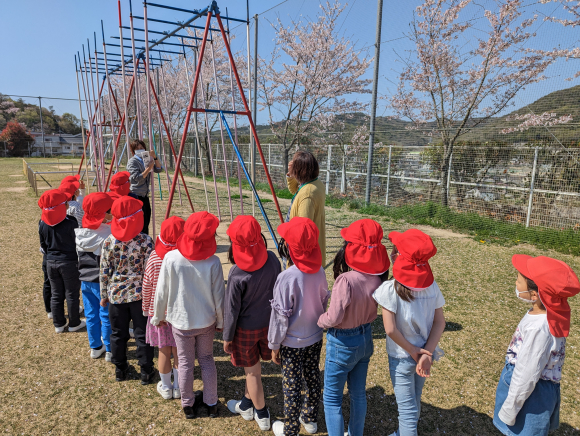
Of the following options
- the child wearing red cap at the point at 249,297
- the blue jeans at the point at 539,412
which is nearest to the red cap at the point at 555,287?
the blue jeans at the point at 539,412

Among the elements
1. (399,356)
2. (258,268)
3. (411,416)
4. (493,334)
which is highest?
(258,268)

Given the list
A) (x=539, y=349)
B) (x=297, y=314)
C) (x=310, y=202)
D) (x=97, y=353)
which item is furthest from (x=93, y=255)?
(x=539, y=349)

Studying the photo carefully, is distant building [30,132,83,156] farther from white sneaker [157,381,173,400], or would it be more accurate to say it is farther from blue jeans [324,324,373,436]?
blue jeans [324,324,373,436]

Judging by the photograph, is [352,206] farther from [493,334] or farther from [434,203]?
[493,334]

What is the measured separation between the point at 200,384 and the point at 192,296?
973 millimetres

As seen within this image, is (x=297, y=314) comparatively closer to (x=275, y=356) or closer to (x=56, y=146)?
(x=275, y=356)

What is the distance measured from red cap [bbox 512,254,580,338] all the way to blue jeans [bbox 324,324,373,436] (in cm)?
85

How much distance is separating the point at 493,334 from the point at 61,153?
40106 mm

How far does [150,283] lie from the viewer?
2.49 metres

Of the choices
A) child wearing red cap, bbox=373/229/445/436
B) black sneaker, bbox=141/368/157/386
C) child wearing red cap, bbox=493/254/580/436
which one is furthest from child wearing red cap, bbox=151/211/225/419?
child wearing red cap, bbox=493/254/580/436

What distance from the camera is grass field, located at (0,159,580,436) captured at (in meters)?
2.43

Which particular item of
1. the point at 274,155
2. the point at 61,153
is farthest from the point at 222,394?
the point at 61,153

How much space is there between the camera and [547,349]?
166 centimetres

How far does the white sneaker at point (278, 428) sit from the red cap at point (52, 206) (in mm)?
2422
